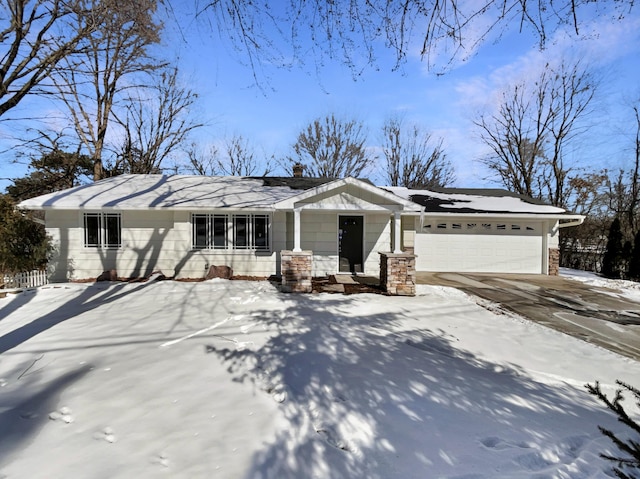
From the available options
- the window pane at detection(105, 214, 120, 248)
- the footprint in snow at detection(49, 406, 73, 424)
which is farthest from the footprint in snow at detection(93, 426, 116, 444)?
the window pane at detection(105, 214, 120, 248)

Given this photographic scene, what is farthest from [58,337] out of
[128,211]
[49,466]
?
[128,211]

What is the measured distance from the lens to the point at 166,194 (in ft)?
36.0

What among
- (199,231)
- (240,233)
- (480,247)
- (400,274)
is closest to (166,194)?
(199,231)

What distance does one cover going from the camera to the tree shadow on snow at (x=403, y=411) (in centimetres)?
242

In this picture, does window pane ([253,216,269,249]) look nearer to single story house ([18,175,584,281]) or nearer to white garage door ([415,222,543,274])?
single story house ([18,175,584,281])

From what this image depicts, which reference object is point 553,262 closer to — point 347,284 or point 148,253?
point 347,284

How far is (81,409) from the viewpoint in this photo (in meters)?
2.98

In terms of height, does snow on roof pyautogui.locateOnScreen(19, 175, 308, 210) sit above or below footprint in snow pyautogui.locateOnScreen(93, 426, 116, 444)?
above

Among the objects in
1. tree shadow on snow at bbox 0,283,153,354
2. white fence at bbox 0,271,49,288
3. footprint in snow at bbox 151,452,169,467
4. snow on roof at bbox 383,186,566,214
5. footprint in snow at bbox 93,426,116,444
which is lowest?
footprint in snow at bbox 151,452,169,467

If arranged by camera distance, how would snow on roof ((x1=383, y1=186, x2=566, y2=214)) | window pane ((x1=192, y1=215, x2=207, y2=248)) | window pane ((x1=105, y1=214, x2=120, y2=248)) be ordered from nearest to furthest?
window pane ((x1=105, y1=214, x2=120, y2=248)) < window pane ((x1=192, y1=215, x2=207, y2=248)) < snow on roof ((x1=383, y1=186, x2=566, y2=214))

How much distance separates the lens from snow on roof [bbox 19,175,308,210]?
9.68 metres

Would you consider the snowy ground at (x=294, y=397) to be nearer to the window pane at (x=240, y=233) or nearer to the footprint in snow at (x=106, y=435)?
the footprint in snow at (x=106, y=435)

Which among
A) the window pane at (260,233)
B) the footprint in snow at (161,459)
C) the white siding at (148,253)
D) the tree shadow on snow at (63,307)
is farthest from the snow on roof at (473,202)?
the footprint in snow at (161,459)

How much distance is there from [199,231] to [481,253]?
432 inches
